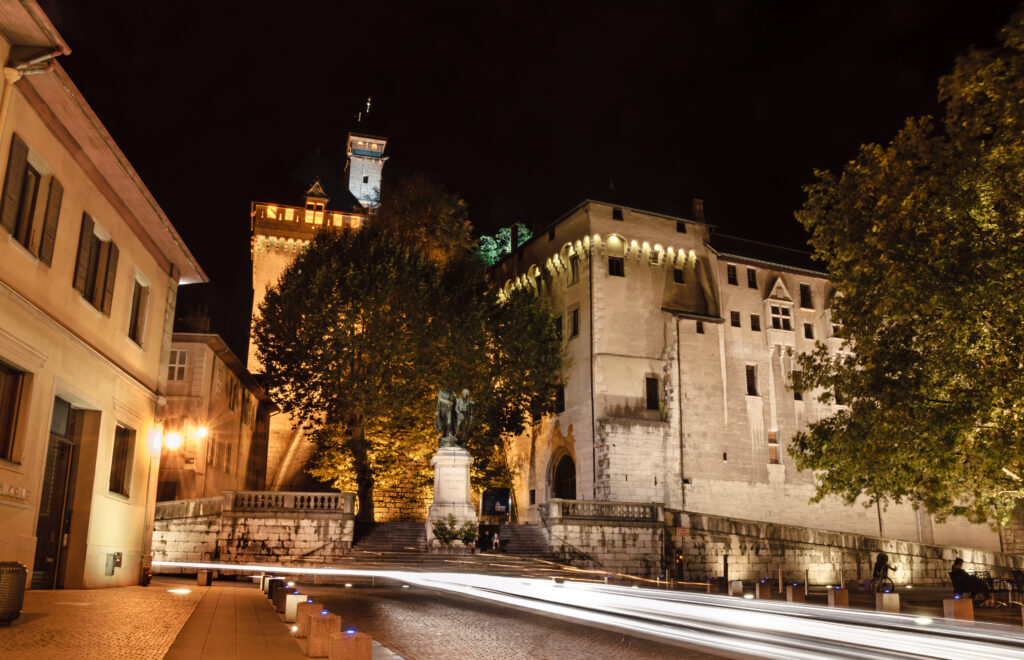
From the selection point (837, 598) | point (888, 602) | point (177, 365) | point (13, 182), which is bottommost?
point (837, 598)

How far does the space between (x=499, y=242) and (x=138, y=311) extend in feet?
130

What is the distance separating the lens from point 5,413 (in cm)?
1150

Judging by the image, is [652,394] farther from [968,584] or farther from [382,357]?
[968,584]

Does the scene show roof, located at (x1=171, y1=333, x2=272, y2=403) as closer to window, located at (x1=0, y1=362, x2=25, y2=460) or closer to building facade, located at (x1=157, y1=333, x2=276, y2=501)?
building facade, located at (x1=157, y1=333, x2=276, y2=501)

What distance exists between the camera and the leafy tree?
2124 inches

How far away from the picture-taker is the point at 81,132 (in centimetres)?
1315

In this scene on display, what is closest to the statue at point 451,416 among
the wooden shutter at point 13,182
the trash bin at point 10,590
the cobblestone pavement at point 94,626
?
the cobblestone pavement at point 94,626

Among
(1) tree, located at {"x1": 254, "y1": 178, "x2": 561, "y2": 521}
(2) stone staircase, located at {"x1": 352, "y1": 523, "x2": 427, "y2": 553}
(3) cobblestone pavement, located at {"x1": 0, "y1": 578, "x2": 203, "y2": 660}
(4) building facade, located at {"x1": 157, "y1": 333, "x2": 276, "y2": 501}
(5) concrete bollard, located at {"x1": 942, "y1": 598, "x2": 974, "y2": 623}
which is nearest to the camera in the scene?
(3) cobblestone pavement, located at {"x1": 0, "y1": 578, "x2": 203, "y2": 660}

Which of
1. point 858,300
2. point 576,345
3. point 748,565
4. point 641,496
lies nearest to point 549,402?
point 576,345

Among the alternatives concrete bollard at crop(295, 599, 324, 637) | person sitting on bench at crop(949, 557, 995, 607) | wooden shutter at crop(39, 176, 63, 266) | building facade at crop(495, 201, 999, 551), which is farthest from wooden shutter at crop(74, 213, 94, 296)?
building facade at crop(495, 201, 999, 551)

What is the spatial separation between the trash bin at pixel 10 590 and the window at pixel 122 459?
8.17 meters

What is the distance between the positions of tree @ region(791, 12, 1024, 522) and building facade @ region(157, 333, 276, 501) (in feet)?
75.5

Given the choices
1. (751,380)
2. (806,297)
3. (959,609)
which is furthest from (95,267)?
(806,297)

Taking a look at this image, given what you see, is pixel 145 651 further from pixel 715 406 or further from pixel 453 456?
pixel 715 406
